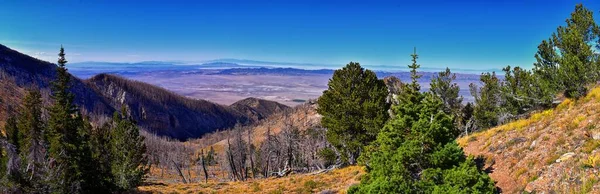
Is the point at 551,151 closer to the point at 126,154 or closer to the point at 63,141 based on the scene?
the point at 63,141

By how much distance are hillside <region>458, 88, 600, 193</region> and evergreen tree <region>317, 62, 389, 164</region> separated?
860cm

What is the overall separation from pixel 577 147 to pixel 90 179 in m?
27.8

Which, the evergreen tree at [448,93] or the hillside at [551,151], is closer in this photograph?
the hillside at [551,151]

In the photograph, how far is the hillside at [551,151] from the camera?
1158 centimetres

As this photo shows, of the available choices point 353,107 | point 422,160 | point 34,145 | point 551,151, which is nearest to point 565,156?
point 551,151

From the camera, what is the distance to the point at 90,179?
25.9 metres

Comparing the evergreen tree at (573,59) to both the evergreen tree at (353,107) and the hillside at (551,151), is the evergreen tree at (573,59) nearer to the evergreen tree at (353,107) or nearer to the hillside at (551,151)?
the hillside at (551,151)

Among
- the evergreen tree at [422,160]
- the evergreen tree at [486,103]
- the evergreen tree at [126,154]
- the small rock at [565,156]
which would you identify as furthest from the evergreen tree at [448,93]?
the evergreen tree at [126,154]

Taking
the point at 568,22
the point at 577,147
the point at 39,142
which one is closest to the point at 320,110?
the point at 568,22

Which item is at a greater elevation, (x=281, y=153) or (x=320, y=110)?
(x=320, y=110)

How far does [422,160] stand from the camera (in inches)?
511

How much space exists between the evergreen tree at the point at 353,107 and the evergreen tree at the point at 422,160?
44.1 ft

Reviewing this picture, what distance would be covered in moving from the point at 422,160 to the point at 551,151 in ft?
18.0

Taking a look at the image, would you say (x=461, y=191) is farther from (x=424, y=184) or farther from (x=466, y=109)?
(x=466, y=109)
